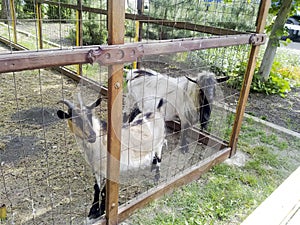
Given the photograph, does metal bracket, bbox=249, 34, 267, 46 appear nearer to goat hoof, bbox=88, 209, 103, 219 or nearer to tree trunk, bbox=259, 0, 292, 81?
goat hoof, bbox=88, 209, 103, 219

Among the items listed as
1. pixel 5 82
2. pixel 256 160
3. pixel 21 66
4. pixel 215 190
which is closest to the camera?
pixel 21 66

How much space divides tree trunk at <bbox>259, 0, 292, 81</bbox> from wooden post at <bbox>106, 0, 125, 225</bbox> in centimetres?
476

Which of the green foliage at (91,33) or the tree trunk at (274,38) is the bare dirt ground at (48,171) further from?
the tree trunk at (274,38)

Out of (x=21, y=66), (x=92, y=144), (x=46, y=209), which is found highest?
(x=21, y=66)

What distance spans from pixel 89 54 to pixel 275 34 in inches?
198

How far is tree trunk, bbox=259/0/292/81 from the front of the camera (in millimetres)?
5457

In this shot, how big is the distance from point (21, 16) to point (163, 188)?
718 centimetres

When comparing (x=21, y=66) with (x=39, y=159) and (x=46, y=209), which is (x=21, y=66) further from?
(x=39, y=159)

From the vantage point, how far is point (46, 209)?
2465 millimetres

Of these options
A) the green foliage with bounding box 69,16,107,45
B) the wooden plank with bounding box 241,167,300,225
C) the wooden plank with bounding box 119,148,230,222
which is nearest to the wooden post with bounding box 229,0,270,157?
the wooden plank with bounding box 119,148,230,222

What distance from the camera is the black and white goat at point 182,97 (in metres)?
3.56

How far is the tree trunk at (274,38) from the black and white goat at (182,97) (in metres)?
2.77

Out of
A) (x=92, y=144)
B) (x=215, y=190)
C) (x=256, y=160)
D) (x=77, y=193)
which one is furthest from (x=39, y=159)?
(x=256, y=160)

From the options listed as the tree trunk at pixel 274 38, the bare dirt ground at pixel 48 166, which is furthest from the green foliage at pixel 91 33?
the tree trunk at pixel 274 38
